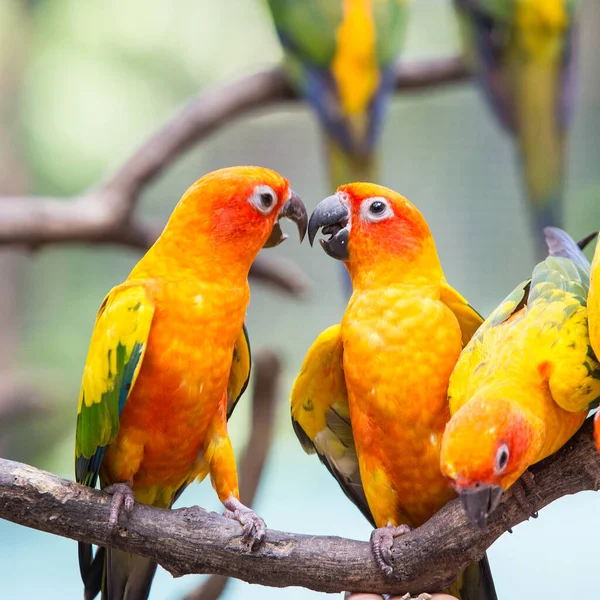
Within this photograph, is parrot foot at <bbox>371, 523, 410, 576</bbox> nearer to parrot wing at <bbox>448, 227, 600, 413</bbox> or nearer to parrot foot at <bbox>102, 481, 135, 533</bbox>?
parrot wing at <bbox>448, 227, 600, 413</bbox>

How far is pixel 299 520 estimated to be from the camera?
7.04 ft

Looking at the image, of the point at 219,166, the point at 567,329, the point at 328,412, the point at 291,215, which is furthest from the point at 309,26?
the point at 567,329

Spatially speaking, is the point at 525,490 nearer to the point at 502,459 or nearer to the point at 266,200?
the point at 502,459

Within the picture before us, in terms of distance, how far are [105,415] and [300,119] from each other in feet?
4.65

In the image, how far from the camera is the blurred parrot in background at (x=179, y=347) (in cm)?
109

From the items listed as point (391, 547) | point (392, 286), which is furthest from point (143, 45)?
point (391, 547)

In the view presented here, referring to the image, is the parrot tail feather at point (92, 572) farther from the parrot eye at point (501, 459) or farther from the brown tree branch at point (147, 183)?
the brown tree branch at point (147, 183)

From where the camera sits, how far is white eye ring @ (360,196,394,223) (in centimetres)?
116

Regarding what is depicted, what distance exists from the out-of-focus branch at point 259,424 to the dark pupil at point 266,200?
108 cm

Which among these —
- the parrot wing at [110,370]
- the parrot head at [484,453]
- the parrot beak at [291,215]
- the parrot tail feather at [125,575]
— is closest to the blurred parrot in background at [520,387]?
the parrot head at [484,453]

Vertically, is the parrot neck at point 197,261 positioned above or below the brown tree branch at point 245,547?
above

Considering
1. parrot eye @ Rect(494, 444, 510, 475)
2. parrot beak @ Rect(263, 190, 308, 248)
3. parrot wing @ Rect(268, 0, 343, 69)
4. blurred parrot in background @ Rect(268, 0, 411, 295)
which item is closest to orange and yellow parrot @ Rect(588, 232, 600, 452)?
parrot eye @ Rect(494, 444, 510, 475)

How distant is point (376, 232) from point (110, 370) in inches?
20.3

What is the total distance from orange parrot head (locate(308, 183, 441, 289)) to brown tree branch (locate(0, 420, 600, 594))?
399 mm
